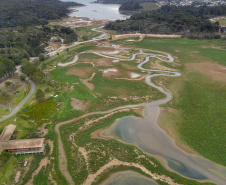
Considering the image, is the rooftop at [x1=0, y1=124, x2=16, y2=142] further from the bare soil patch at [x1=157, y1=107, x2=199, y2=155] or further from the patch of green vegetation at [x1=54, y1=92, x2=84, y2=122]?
the bare soil patch at [x1=157, y1=107, x2=199, y2=155]

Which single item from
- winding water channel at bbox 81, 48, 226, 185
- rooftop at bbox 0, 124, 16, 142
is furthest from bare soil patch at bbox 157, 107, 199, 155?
rooftop at bbox 0, 124, 16, 142

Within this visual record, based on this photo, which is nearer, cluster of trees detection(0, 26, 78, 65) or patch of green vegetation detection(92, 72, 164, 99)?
patch of green vegetation detection(92, 72, 164, 99)

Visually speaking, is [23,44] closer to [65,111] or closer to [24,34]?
[24,34]

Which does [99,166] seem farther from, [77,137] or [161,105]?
[161,105]

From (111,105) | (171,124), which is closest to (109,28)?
(111,105)

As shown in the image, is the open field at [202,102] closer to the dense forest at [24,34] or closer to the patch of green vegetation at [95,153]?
the patch of green vegetation at [95,153]

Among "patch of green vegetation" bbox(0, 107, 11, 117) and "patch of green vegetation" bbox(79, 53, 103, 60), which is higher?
"patch of green vegetation" bbox(79, 53, 103, 60)

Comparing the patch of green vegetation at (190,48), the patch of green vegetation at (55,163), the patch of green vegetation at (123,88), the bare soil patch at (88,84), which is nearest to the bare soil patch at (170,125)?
the patch of green vegetation at (123,88)
